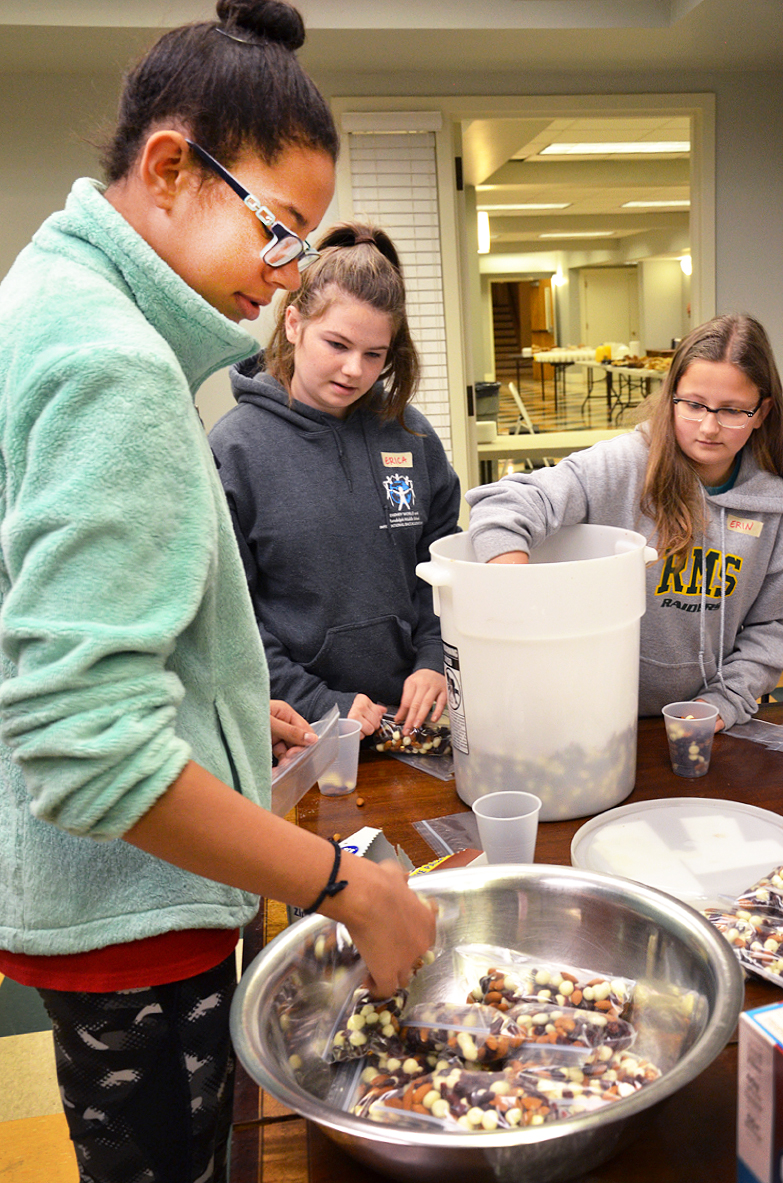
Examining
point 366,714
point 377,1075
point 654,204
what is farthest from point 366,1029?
point 654,204

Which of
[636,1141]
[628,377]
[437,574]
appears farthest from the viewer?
[628,377]

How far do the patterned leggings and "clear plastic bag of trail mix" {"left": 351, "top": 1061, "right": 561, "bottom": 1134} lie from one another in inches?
7.8

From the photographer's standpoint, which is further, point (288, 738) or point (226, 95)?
point (288, 738)

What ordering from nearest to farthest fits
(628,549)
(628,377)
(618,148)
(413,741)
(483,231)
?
(628,549) → (413,741) → (618,148) → (483,231) → (628,377)

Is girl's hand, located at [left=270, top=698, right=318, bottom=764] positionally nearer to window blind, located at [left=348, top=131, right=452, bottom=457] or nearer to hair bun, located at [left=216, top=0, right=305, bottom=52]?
hair bun, located at [left=216, top=0, right=305, bottom=52]

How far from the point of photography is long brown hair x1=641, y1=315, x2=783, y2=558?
1.54m

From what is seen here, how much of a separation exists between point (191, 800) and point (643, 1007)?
42 centimetres

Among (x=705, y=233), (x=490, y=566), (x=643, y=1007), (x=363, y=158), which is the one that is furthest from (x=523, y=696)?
(x=705, y=233)

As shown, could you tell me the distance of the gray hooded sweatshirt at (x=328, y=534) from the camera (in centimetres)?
165

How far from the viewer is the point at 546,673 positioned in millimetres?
1109

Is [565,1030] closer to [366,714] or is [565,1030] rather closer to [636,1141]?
[636,1141]

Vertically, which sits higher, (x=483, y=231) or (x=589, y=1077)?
(x=483, y=231)

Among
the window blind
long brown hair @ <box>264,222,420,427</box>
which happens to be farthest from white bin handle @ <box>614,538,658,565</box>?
the window blind

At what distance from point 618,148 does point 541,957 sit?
7.39 metres
